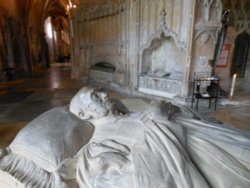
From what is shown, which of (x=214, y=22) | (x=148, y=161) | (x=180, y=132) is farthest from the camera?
(x=214, y=22)

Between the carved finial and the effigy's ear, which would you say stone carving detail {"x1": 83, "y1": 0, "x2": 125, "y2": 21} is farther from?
the effigy's ear

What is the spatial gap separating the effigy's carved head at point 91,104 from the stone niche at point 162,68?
12.3ft

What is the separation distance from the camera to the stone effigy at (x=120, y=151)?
1060 millimetres

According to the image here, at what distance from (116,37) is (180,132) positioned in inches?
227

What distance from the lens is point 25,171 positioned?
1344 mm

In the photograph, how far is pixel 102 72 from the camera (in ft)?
23.4

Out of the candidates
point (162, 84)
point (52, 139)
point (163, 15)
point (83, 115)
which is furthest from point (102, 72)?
point (52, 139)

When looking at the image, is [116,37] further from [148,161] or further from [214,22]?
[148,161]

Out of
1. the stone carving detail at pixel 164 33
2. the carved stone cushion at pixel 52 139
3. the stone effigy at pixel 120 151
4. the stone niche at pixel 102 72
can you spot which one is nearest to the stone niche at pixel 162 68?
the stone carving detail at pixel 164 33

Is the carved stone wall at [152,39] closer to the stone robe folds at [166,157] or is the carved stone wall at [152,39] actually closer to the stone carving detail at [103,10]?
the stone carving detail at [103,10]

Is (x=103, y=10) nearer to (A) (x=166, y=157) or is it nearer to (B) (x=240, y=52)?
(B) (x=240, y=52)

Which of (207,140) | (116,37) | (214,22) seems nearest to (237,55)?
(214,22)

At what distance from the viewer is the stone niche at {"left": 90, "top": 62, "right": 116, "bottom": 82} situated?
6.84 m

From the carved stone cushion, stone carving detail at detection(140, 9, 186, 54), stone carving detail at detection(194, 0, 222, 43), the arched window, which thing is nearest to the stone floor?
the arched window
